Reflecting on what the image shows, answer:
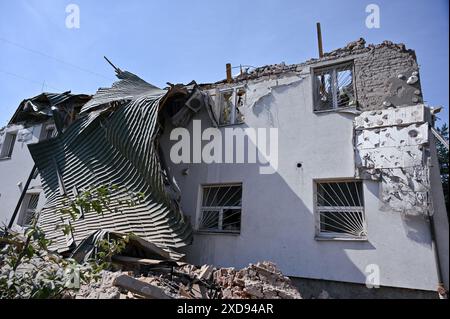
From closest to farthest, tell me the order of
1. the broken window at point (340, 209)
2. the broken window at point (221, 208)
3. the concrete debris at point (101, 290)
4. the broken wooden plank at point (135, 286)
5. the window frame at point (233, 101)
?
the concrete debris at point (101, 290) < the broken wooden plank at point (135, 286) < the broken window at point (340, 209) < the broken window at point (221, 208) < the window frame at point (233, 101)

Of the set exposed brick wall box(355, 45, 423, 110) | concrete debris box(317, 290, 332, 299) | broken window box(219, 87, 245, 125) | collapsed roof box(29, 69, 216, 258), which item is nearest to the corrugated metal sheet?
collapsed roof box(29, 69, 216, 258)

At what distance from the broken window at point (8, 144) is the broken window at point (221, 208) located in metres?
9.46

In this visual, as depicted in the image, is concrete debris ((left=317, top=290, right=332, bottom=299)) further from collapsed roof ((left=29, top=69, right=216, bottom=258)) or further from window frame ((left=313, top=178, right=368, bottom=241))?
collapsed roof ((left=29, top=69, right=216, bottom=258))

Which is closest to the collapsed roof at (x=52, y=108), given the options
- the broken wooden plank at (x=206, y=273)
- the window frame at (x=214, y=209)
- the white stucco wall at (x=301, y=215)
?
the white stucco wall at (x=301, y=215)

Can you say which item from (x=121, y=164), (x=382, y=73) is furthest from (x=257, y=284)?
(x=382, y=73)

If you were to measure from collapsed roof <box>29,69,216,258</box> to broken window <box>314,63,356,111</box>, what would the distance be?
282cm

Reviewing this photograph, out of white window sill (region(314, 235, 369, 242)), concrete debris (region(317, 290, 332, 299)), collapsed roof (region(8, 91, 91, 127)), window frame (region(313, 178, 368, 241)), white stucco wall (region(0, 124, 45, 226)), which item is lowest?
concrete debris (region(317, 290, 332, 299))

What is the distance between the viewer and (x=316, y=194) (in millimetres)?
5805

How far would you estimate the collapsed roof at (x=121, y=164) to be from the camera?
583 cm

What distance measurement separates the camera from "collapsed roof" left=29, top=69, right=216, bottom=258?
19.1 ft

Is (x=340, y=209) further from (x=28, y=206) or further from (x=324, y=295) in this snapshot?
(x=28, y=206)

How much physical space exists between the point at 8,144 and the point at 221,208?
1031cm

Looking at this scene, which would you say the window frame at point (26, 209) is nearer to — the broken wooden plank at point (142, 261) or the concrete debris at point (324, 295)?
the broken wooden plank at point (142, 261)

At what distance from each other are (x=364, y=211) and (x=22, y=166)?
449 inches
